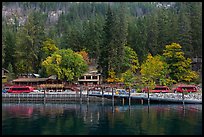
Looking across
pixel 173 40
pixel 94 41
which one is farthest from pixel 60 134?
pixel 94 41

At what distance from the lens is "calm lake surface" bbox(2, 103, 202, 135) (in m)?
41.2

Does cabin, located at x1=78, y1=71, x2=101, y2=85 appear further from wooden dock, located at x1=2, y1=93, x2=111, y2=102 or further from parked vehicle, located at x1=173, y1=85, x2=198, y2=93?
parked vehicle, located at x1=173, y1=85, x2=198, y2=93

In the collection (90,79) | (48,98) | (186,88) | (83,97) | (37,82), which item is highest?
(90,79)

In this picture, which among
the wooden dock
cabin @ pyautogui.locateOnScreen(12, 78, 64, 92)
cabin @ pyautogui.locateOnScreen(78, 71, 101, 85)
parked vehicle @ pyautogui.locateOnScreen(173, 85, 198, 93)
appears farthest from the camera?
cabin @ pyautogui.locateOnScreen(78, 71, 101, 85)

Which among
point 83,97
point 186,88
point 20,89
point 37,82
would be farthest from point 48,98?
point 186,88

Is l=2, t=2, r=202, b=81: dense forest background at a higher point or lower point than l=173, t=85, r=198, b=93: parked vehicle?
higher

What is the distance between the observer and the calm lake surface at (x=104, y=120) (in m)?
41.2

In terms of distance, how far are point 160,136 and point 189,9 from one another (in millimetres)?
65615

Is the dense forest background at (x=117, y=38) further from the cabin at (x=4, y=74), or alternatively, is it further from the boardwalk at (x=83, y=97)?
the boardwalk at (x=83, y=97)

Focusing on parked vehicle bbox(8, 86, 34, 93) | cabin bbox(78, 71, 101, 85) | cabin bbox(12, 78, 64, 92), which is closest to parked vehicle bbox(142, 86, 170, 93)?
cabin bbox(78, 71, 101, 85)

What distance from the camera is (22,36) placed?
96188mm

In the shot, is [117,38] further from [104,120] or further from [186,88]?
[104,120]

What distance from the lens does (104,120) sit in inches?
1945

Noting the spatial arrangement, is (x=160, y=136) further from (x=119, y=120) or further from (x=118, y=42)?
(x=118, y=42)
